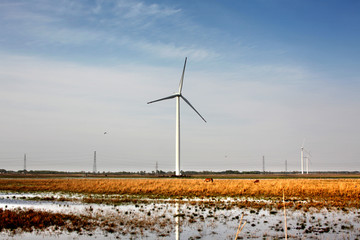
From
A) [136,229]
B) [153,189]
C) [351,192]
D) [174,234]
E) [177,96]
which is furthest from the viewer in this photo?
[177,96]

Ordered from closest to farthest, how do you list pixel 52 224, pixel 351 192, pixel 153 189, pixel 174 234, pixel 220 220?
pixel 174 234, pixel 52 224, pixel 220 220, pixel 351 192, pixel 153 189

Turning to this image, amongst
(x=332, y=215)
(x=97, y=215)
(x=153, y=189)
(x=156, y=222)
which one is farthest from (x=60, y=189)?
(x=332, y=215)

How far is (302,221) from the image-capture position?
73.7 ft

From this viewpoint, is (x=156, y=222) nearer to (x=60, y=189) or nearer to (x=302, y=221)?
(x=302, y=221)

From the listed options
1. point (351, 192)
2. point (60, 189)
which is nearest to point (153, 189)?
point (60, 189)

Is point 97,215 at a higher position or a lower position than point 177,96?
lower

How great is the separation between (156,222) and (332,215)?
39.5 ft

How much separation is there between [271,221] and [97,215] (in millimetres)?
11019

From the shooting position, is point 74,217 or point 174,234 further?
point 74,217

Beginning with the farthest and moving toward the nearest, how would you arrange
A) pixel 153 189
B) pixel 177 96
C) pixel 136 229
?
pixel 177 96, pixel 153 189, pixel 136 229

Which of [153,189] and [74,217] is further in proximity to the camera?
[153,189]

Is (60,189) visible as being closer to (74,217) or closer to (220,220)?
(74,217)

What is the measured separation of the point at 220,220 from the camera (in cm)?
2295

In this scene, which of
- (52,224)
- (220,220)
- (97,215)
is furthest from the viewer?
(97,215)
